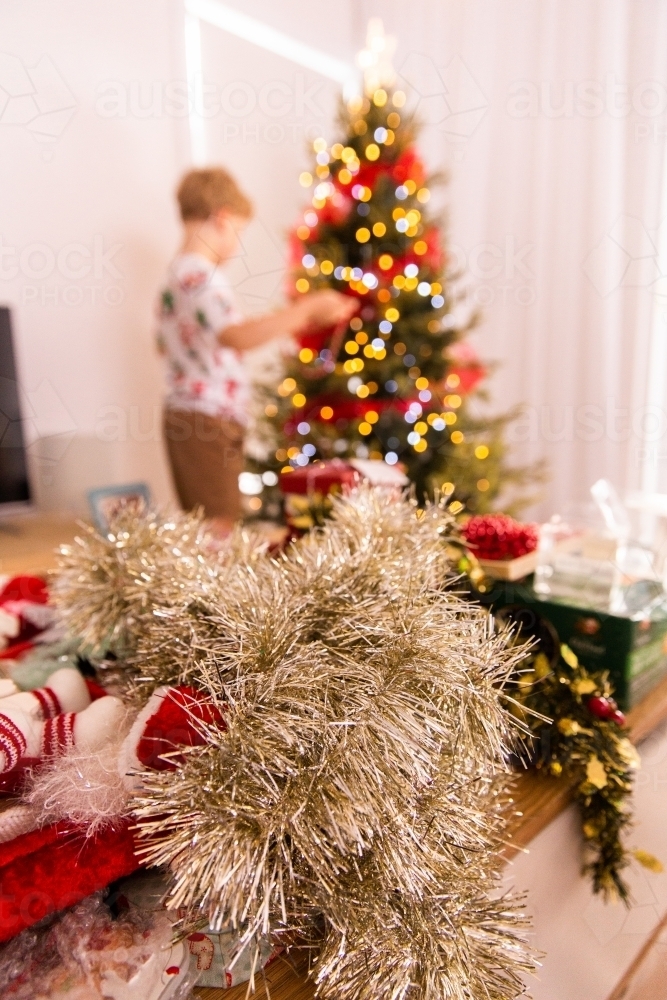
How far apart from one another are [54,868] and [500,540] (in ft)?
1.92

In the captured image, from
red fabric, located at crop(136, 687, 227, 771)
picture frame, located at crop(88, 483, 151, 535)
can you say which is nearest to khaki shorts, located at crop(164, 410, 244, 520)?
picture frame, located at crop(88, 483, 151, 535)

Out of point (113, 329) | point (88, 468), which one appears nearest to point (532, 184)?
point (113, 329)

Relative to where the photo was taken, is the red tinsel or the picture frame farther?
the picture frame

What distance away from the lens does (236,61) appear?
2135 millimetres

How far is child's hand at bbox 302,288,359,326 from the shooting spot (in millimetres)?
1641

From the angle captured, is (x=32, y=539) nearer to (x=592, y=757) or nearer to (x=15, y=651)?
(x=15, y=651)

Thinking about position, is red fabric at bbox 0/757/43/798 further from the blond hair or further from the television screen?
the blond hair

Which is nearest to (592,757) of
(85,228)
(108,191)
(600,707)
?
(600,707)

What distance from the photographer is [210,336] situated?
152 centimetres

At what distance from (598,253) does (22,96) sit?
5.27ft

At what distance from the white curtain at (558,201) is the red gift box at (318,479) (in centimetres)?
115

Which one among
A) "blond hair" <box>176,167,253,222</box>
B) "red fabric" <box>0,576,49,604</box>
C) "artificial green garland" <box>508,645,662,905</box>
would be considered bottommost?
"artificial green garland" <box>508,645,662,905</box>

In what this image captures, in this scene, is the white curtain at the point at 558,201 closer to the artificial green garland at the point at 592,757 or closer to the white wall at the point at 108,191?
the white wall at the point at 108,191

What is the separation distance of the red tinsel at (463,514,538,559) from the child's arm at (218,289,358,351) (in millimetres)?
822
